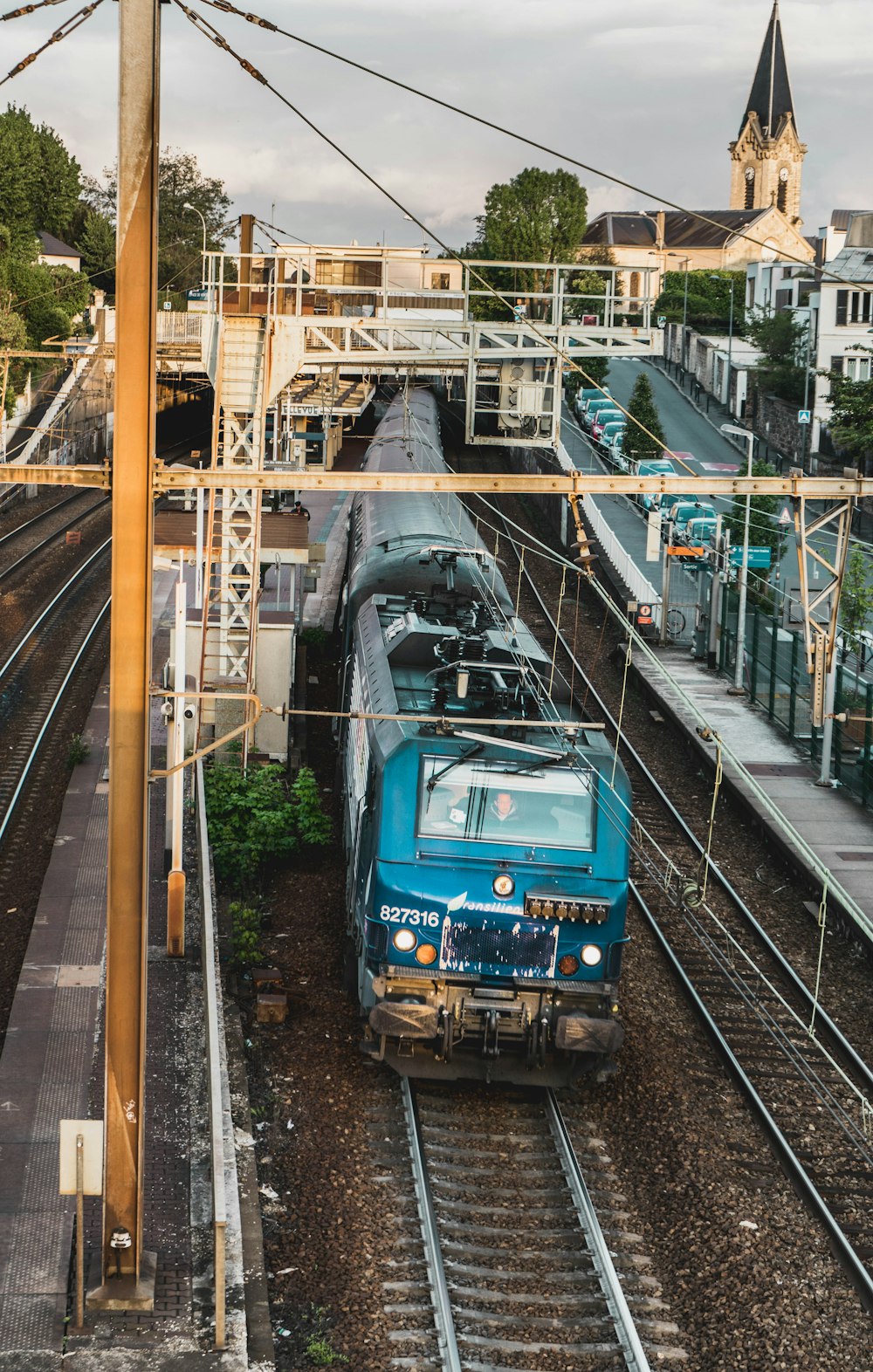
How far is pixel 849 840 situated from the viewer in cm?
2181

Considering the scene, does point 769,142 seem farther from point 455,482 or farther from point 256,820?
point 455,482

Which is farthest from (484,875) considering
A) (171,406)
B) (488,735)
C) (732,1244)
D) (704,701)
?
(171,406)

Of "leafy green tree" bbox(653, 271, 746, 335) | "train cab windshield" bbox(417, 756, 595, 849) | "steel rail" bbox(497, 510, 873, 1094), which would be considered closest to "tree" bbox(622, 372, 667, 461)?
"steel rail" bbox(497, 510, 873, 1094)

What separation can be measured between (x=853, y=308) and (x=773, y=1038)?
53641 mm

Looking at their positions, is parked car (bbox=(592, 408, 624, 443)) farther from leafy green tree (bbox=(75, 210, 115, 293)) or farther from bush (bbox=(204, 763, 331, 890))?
bush (bbox=(204, 763, 331, 890))

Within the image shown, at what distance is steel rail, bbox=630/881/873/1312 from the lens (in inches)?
429

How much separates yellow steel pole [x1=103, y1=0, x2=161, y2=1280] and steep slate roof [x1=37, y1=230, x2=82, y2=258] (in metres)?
75.3

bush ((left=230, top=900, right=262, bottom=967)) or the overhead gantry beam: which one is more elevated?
the overhead gantry beam

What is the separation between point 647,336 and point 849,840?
1106cm

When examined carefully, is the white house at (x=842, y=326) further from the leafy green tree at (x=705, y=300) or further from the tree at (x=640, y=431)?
the leafy green tree at (x=705, y=300)

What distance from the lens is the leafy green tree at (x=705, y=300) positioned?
9638cm

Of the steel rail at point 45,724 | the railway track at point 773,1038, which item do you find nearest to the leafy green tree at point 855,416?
the steel rail at point 45,724

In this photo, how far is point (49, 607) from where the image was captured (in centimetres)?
3562

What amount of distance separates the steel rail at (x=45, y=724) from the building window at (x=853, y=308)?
38736 mm
